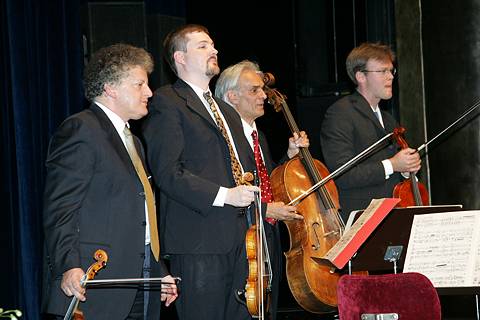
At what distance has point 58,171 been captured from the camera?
3820mm

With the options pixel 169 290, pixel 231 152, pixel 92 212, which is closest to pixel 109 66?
pixel 92 212

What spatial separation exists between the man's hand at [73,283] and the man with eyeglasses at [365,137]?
219 cm

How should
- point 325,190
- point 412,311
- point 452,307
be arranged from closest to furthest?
point 412,311, point 325,190, point 452,307

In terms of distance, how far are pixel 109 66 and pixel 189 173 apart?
0.63 m

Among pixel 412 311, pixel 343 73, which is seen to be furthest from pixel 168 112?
pixel 343 73

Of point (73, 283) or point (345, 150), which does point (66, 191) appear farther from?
point (345, 150)

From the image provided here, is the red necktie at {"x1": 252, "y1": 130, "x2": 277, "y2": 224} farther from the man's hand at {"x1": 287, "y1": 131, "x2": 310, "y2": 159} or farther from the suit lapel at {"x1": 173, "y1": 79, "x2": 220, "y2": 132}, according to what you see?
the suit lapel at {"x1": 173, "y1": 79, "x2": 220, "y2": 132}

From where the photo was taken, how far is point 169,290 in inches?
163

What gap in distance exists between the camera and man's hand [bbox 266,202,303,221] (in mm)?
4762

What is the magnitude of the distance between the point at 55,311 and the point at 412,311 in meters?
1.36

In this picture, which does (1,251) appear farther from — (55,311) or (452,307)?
(452,307)

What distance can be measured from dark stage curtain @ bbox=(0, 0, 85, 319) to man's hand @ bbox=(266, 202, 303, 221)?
142 cm

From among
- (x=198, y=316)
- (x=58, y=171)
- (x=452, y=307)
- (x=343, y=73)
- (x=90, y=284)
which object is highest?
(x=343, y=73)

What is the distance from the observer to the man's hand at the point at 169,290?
4023mm
